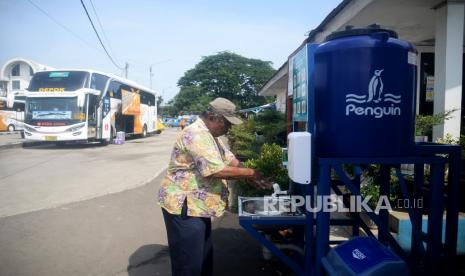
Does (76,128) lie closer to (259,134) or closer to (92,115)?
(92,115)

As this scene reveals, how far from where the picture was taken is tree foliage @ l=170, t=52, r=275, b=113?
45781 mm

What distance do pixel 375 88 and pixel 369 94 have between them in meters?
0.05

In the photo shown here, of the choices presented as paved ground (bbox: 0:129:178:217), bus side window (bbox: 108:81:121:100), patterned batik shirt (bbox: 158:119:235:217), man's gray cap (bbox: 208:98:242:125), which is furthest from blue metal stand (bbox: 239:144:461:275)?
bus side window (bbox: 108:81:121:100)

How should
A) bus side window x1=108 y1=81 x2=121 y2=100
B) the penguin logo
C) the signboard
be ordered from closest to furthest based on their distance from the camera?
the penguin logo → bus side window x1=108 y1=81 x2=121 y2=100 → the signboard

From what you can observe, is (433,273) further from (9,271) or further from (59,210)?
(59,210)

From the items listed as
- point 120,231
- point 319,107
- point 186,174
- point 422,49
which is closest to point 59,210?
point 120,231

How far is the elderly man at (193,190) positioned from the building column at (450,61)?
13.9 feet

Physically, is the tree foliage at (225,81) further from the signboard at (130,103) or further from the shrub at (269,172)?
the shrub at (269,172)

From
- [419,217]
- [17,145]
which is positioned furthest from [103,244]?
[17,145]

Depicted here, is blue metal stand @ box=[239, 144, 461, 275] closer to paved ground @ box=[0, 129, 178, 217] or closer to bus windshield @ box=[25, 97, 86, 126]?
paved ground @ box=[0, 129, 178, 217]

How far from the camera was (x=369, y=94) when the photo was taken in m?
2.19

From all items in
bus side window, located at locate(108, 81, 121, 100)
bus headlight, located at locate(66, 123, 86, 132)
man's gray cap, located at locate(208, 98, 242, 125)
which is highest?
bus side window, located at locate(108, 81, 121, 100)

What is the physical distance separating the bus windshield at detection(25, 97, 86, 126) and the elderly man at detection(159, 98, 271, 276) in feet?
47.8

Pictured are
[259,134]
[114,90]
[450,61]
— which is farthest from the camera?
[114,90]
